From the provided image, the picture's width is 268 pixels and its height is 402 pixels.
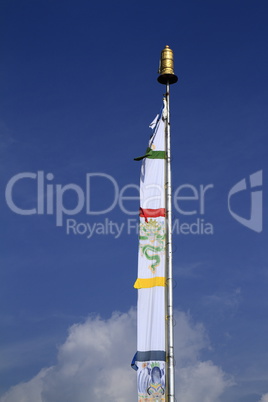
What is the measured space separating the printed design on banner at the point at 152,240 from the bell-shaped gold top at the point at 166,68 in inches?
459

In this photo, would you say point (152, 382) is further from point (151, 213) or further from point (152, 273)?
point (151, 213)

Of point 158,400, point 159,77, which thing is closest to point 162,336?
point 158,400

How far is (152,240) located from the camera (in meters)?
44.5

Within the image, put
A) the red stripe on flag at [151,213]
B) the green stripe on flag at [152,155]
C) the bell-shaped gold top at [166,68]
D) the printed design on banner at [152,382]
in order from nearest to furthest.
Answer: the printed design on banner at [152,382] < the red stripe on flag at [151,213] < the green stripe on flag at [152,155] < the bell-shaped gold top at [166,68]

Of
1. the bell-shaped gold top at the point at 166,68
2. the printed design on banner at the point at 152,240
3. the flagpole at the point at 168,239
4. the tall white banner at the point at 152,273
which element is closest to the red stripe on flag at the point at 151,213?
the tall white banner at the point at 152,273

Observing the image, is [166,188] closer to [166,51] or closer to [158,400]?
[166,51]

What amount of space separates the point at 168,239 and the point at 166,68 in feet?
44.5

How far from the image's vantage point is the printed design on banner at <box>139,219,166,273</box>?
1735 inches

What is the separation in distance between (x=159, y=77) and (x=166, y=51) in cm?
220

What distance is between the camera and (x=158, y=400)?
4041 centimetres

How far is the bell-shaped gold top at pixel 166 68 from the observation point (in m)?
48.8

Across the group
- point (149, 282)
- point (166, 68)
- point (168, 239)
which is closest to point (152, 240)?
point (168, 239)

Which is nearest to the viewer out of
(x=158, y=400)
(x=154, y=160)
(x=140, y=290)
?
(x=158, y=400)

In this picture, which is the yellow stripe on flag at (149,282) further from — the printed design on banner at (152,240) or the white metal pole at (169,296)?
A: the printed design on banner at (152,240)
